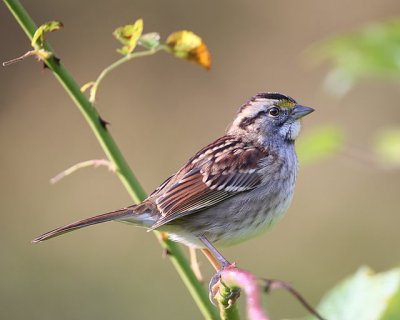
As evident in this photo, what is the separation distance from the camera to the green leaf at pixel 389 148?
91.9 inches

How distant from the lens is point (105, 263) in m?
6.86

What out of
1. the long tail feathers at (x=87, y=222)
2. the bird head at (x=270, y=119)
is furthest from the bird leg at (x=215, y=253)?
the bird head at (x=270, y=119)

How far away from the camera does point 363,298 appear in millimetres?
1634

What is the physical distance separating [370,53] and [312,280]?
4.56 metres

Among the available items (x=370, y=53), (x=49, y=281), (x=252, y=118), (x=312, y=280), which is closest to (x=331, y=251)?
(x=312, y=280)

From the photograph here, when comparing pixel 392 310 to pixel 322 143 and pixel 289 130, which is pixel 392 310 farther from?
pixel 289 130

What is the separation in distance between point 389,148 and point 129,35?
100 centimetres

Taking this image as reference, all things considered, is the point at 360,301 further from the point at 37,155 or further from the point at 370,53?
the point at 37,155

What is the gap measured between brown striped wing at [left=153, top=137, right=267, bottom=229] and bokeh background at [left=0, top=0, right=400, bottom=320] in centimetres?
346

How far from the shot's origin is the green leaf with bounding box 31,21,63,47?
1519mm

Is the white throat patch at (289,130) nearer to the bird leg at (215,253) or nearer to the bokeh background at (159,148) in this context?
the bird leg at (215,253)

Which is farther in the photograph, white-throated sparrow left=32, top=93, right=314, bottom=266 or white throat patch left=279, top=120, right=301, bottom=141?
white throat patch left=279, top=120, right=301, bottom=141

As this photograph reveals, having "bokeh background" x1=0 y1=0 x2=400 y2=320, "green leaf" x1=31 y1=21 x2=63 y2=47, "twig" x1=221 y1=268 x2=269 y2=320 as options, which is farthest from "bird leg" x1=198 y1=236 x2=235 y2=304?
"bokeh background" x1=0 y1=0 x2=400 y2=320

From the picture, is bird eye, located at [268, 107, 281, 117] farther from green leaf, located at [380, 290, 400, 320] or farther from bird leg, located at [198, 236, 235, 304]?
green leaf, located at [380, 290, 400, 320]
